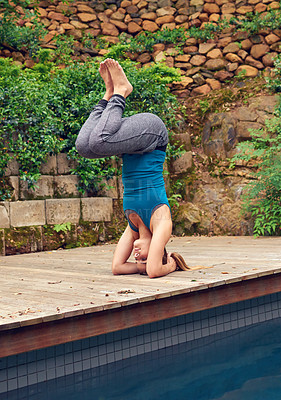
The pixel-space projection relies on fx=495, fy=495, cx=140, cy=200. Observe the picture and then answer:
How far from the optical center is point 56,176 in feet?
22.8

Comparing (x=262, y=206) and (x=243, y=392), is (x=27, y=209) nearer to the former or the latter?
(x=262, y=206)

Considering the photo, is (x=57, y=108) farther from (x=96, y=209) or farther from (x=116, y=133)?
(x=116, y=133)

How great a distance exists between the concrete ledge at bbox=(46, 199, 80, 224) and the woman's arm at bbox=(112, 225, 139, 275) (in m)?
2.98

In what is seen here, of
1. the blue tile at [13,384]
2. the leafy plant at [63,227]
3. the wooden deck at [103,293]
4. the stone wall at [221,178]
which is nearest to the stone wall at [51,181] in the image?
the leafy plant at [63,227]

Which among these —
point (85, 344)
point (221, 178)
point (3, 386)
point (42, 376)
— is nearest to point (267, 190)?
point (221, 178)

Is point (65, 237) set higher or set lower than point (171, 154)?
lower

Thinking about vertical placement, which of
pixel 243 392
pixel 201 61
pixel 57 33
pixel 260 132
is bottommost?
pixel 243 392

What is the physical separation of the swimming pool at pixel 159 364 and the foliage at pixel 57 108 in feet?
11.9

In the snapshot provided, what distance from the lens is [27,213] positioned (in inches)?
258

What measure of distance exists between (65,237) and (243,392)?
444cm

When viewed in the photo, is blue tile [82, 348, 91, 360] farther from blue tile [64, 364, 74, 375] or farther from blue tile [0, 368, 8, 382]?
blue tile [0, 368, 8, 382]

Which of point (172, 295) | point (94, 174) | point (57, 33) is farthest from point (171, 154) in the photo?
point (172, 295)

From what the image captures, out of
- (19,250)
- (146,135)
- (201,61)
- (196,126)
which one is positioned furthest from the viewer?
(201,61)

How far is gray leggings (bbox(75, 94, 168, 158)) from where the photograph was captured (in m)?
3.49
